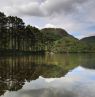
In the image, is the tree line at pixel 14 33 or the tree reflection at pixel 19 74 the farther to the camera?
the tree line at pixel 14 33

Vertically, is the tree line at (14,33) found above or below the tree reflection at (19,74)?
above

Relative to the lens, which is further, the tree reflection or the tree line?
the tree line

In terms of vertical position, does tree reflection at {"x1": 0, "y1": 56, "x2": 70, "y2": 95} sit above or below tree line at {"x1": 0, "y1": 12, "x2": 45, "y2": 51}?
below

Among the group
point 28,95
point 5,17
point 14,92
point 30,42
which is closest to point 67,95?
point 28,95

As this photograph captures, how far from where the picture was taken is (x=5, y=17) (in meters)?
118

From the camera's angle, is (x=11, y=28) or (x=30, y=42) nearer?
(x=11, y=28)

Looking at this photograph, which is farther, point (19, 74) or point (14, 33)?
point (14, 33)

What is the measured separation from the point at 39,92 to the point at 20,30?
369ft

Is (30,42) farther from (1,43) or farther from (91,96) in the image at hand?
(91,96)

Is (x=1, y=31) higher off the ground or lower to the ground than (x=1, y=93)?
higher

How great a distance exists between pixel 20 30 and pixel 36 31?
3214 centimetres

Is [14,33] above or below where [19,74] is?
above

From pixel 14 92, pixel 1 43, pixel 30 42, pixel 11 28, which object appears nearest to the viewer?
pixel 14 92

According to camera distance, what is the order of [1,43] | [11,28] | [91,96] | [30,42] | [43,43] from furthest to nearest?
[43,43] → [30,42] → [11,28] → [1,43] → [91,96]
